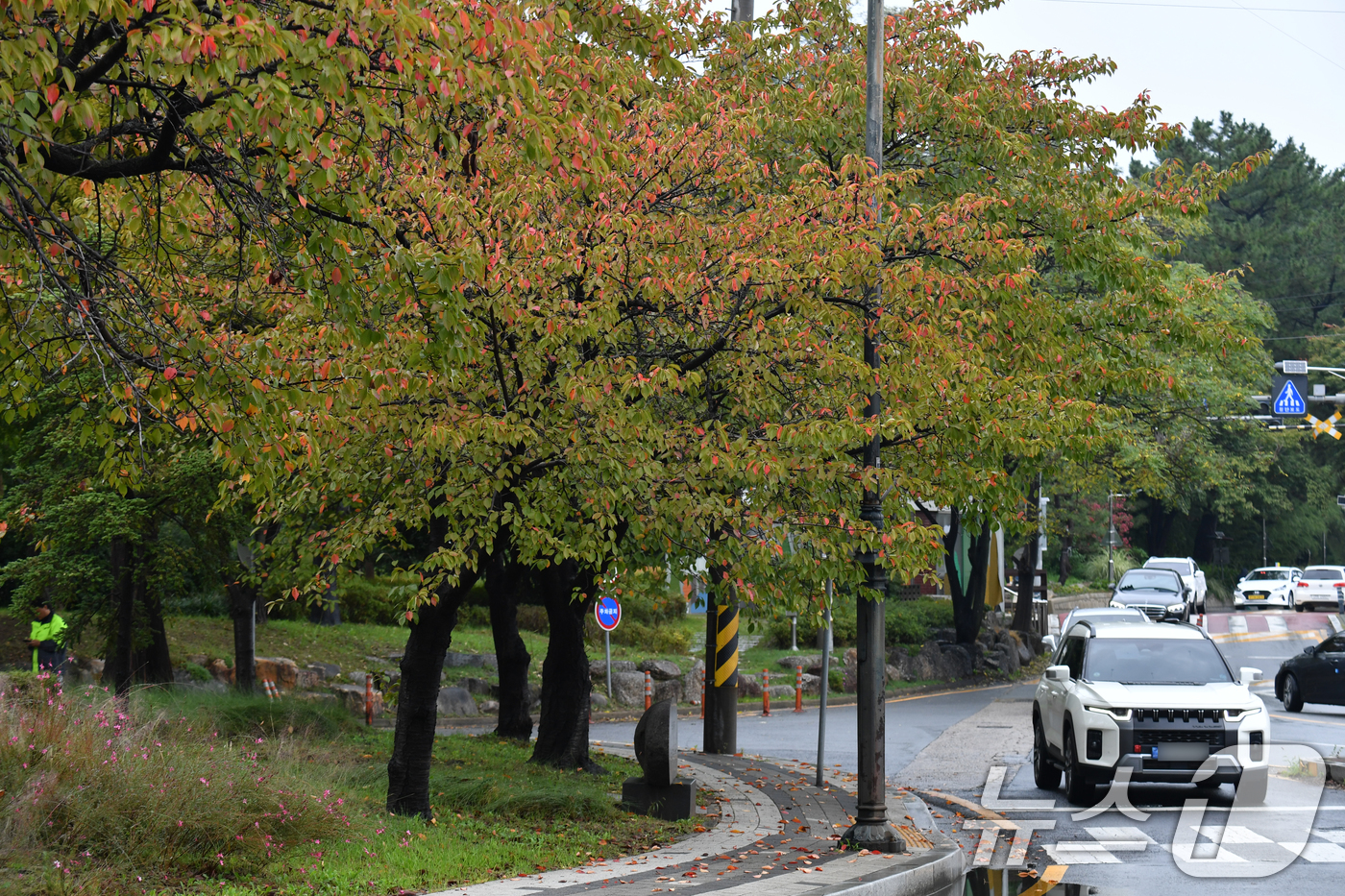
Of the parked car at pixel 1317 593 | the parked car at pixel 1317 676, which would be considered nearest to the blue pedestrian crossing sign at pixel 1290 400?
the parked car at pixel 1317 676

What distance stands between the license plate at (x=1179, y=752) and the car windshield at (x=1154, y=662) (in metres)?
0.92

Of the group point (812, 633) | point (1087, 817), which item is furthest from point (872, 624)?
point (812, 633)

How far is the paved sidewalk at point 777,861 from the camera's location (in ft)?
29.7

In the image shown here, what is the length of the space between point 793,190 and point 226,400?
6380 millimetres

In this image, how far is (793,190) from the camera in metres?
12.2

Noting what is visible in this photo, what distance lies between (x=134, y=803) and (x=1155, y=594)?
35679 mm

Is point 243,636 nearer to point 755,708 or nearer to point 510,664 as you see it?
point 510,664

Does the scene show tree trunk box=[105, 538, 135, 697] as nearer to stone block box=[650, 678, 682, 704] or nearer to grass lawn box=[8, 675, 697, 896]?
grass lawn box=[8, 675, 697, 896]

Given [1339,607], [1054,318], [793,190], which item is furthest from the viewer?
[1339,607]

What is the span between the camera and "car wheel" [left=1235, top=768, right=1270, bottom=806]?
43.6 feet

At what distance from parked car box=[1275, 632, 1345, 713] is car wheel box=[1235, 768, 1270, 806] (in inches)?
377

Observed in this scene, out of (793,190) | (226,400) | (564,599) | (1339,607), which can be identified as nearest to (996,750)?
(564,599)

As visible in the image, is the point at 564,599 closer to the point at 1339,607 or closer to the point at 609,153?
the point at 609,153

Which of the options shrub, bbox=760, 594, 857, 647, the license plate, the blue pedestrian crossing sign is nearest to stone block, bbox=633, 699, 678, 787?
the license plate
